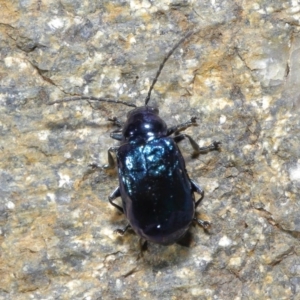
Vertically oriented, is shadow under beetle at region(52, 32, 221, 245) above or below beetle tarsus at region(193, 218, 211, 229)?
above

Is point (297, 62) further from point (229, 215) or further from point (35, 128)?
point (35, 128)

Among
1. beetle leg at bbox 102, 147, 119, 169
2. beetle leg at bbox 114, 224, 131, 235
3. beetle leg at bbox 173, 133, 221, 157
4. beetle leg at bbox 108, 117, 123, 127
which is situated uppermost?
beetle leg at bbox 108, 117, 123, 127

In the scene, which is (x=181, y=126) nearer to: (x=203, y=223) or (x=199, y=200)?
Result: (x=199, y=200)

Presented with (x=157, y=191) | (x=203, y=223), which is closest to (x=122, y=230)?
(x=157, y=191)

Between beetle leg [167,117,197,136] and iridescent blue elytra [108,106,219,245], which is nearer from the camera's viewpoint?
iridescent blue elytra [108,106,219,245]

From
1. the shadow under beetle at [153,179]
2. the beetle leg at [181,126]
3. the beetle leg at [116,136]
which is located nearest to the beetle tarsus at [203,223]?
the shadow under beetle at [153,179]

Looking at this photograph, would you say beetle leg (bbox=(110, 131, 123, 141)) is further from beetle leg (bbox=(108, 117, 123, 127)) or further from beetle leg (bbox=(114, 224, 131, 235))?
beetle leg (bbox=(114, 224, 131, 235))

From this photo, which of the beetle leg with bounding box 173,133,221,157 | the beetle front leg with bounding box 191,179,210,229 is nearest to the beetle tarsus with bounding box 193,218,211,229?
the beetle front leg with bounding box 191,179,210,229
